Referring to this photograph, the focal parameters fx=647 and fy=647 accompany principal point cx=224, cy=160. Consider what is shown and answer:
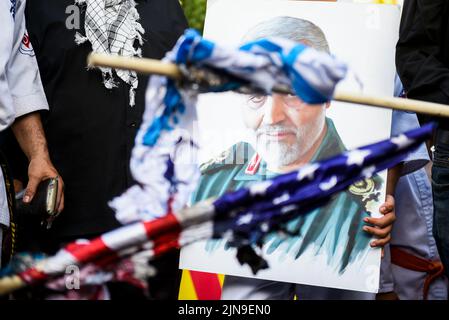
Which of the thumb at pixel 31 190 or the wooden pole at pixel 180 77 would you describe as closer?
the wooden pole at pixel 180 77

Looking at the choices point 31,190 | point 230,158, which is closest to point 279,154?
point 230,158

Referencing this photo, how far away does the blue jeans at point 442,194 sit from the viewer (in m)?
1.95

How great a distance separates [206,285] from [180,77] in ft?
5.16

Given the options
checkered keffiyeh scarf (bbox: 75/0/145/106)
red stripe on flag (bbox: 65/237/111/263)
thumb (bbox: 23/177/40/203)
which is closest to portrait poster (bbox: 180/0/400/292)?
checkered keffiyeh scarf (bbox: 75/0/145/106)

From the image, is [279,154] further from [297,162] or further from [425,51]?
[425,51]

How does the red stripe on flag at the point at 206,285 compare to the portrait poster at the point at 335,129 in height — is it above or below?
below

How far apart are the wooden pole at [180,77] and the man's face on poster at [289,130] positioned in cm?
81

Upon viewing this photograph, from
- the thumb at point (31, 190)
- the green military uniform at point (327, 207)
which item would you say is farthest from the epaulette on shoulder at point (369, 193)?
the thumb at point (31, 190)

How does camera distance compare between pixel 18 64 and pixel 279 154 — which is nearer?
pixel 18 64

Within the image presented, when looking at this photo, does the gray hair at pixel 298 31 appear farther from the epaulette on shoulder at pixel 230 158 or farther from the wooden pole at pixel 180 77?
the wooden pole at pixel 180 77

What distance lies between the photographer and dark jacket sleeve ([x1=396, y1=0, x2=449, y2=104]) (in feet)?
6.31

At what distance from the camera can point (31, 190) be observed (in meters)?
2.01

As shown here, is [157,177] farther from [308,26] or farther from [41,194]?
[308,26]
